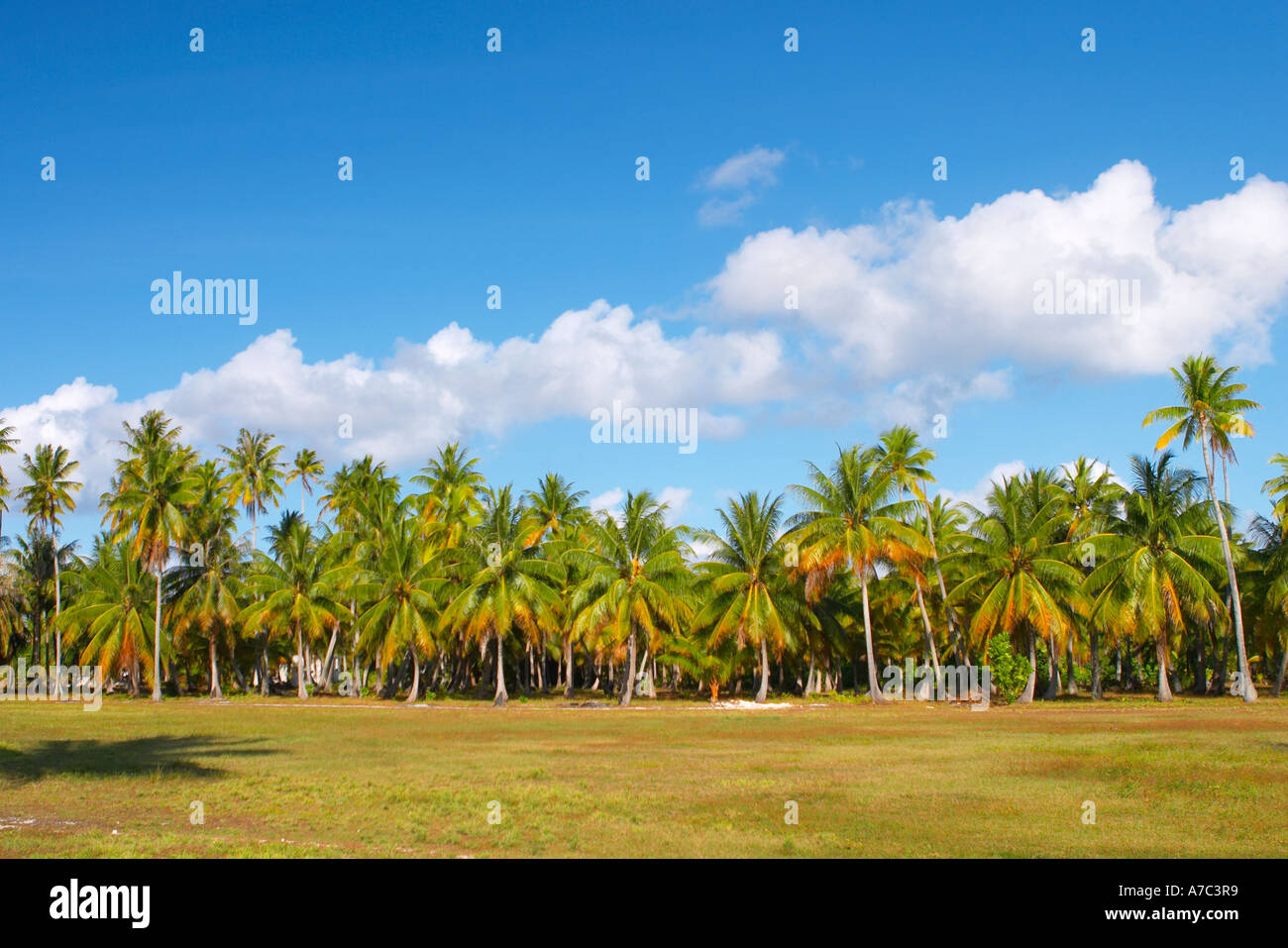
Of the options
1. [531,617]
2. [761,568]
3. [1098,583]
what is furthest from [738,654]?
[1098,583]

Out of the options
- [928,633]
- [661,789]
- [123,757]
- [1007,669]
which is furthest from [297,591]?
[661,789]

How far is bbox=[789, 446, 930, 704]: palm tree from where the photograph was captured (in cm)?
4991

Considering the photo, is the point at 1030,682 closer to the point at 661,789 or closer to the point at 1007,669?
the point at 1007,669

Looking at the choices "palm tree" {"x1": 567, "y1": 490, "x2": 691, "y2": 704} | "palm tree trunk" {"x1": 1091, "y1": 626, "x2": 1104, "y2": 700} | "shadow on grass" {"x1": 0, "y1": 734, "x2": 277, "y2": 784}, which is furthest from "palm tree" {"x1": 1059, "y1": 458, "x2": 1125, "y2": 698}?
"shadow on grass" {"x1": 0, "y1": 734, "x2": 277, "y2": 784}

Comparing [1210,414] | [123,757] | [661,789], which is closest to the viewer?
[661,789]

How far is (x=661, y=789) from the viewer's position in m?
19.0

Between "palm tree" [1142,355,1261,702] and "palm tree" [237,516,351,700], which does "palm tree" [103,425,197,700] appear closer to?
"palm tree" [237,516,351,700]

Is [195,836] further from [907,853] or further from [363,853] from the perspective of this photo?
[907,853]

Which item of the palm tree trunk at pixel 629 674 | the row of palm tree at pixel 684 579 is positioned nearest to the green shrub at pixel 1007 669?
the row of palm tree at pixel 684 579

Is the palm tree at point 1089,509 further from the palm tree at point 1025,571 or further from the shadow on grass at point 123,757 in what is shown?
the shadow on grass at point 123,757

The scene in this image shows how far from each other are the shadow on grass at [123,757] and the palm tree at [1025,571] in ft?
116

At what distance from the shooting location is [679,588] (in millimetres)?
52750

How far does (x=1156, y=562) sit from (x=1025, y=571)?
5.93m
